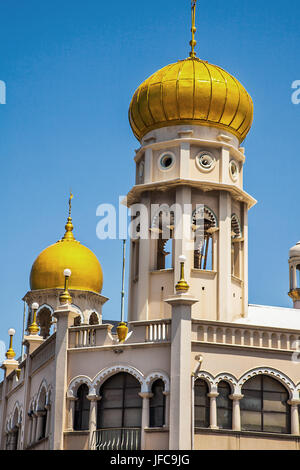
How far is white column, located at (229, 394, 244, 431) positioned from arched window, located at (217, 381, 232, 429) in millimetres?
167

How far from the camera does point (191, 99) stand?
121 ft

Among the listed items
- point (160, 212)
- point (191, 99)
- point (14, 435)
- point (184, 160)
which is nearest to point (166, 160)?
point (184, 160)

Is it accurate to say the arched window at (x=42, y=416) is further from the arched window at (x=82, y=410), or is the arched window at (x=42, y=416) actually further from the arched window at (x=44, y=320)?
the arched window at (x=44, y=320)

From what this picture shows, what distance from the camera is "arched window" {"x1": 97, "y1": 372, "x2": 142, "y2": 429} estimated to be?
31406mm

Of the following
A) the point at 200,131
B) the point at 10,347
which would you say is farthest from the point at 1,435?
the point at 200,131

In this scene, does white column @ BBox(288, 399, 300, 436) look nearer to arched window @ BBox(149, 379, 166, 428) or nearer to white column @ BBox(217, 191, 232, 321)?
arched window @ BBox(149, 379, 166, 428)

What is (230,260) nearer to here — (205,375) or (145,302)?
(145,302)

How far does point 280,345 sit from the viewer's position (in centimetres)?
3238

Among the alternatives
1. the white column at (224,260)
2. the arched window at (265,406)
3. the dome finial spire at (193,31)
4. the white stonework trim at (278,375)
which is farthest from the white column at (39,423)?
the dome finial spire at (193,31)

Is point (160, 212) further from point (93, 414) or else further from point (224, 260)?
point (93, 414)

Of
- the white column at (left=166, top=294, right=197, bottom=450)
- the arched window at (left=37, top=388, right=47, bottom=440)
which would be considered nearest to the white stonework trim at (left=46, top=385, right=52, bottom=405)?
the arched window at (left=37, top=388, right=47, bottom=440)

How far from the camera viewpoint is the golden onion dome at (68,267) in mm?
44750
